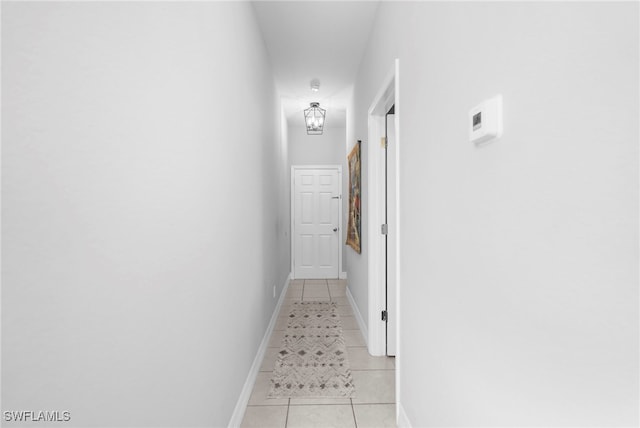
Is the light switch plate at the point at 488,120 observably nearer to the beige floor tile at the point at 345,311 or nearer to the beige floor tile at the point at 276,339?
the beige floor tile at the point at 276,339

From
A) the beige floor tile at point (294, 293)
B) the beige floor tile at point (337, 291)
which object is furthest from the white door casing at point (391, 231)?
the beige floor tile at point (294, 293)

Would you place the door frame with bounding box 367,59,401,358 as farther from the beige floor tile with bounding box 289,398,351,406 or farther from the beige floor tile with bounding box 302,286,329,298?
the beige floor tile with bounding box 302,286,329,298

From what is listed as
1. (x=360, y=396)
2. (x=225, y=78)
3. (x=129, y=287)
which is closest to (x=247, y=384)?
(x=360, y=396)

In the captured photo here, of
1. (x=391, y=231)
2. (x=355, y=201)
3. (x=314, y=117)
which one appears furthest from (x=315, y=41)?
(x=391, y=231)

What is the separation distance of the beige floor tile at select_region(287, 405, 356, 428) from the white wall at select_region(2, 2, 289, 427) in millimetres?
479

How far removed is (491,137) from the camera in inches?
37.7

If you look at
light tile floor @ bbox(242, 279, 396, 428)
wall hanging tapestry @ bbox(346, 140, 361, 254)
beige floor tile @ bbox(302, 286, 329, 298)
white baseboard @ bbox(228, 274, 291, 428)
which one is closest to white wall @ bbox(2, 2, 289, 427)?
white baseboard @ bbox(228, 274, 291, 428)

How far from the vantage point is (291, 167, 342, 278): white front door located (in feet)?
19.1

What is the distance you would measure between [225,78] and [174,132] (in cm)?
74

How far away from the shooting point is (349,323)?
3613mm

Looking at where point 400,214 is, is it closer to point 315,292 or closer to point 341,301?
point 341,301

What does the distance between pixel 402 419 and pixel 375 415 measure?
9.1 inches

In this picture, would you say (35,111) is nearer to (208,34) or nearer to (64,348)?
(64,348)

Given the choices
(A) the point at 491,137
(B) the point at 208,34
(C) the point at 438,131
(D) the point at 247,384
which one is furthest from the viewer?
(D) the point at 247,384
